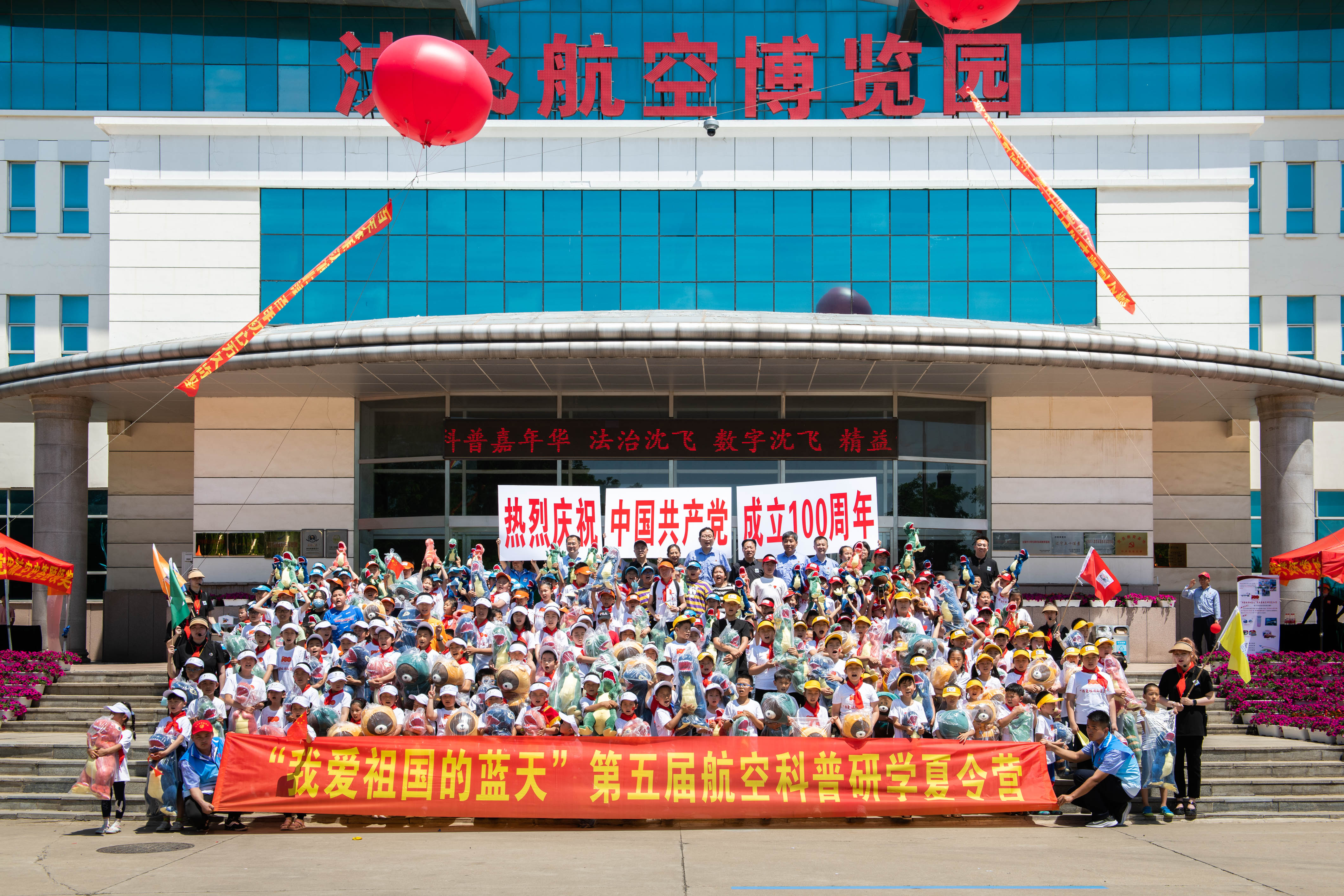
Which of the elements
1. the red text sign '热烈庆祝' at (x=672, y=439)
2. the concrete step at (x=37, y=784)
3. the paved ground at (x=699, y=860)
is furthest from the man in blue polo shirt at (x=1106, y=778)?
the concrete step at (x=37, y=784)

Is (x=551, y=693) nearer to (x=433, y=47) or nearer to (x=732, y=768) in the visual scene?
(x=732, y=768)

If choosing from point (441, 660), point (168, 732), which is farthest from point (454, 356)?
point (168, 732)

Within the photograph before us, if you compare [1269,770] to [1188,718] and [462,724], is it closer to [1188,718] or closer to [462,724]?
[1188,718]

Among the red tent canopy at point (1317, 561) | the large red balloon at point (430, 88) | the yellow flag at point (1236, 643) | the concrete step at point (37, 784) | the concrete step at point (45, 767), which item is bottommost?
the concrete step at point (37, 784)

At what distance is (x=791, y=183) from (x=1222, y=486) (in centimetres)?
997

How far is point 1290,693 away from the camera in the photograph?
15.3 meters

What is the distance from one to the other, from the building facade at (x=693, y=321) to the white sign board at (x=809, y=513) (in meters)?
1.86

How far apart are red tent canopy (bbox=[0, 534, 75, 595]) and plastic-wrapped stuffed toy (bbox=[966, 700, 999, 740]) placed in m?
13.3

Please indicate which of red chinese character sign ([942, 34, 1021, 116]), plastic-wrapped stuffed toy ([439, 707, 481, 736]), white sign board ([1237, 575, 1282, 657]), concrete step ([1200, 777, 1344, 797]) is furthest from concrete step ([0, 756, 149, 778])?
red chinese character sign ([942, 34, 1021, 116])

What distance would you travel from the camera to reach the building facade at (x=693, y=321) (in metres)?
18.8

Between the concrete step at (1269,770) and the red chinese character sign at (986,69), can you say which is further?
the red chinese character sign at (986,69)

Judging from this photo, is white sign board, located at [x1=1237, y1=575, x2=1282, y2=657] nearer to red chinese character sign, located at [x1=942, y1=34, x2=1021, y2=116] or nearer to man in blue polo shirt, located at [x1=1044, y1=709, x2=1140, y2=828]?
man in blue polo shirt, located at [x1=1044, y1=709, x2=1140, y2=828]

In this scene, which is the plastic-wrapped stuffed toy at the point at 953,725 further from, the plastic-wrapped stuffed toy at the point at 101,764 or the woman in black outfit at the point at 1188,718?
the plastic-wrapped stuffed toy at the point at 101,764

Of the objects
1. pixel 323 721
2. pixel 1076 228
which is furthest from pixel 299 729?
pixel 1076 228
